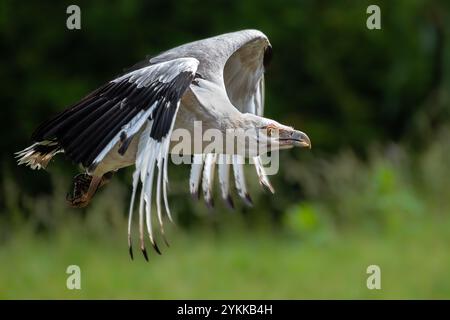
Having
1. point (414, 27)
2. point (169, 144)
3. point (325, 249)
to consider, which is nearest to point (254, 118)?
point (169, 144)

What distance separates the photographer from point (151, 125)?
558cm

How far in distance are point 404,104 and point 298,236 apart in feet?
10.3

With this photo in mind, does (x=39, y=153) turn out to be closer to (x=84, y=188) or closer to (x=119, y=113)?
(x=84, y=188)

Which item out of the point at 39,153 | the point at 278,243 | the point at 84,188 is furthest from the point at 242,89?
the point at 278,243

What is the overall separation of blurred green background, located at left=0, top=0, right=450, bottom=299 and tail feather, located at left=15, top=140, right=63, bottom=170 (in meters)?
3.47

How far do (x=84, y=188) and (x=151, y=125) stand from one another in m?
0.85

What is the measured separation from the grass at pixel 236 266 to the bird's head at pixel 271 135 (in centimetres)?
383

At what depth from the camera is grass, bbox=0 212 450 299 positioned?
32.3 ft

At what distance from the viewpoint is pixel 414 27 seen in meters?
13.6

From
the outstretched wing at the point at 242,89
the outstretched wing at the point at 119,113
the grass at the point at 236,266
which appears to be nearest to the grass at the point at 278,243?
the grass at the point at 236,266

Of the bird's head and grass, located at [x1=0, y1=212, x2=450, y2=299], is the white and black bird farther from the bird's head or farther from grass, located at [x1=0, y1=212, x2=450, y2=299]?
grass, located at [x1=0, y1=212, x2=450, y2=299]

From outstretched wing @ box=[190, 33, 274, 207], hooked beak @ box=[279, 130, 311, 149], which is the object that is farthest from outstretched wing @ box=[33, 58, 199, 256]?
Answer: outstretched wing @ box=[190, 33, 274, 207]

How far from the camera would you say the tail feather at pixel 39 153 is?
6.14m

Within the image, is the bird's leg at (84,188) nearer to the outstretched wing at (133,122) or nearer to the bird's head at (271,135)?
the outstretched wing at (133,122)
